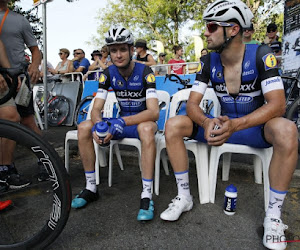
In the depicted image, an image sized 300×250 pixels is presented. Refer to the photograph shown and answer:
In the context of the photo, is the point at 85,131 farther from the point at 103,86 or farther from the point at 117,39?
the point at 117,39

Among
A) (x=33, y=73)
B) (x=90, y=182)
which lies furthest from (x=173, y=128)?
(x=33, y=73)

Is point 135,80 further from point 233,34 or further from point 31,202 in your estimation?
point 31,202

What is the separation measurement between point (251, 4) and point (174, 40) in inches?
367

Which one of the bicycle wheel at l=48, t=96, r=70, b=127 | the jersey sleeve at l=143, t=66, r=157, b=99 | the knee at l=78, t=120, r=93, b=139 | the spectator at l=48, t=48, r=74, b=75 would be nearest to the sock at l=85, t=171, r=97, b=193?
the knee at l=78, t=120, r=93, b=139

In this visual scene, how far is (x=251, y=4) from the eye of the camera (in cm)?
1326

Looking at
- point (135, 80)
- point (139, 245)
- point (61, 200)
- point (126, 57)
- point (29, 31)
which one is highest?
point (29, 31)

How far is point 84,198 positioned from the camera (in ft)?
8.07

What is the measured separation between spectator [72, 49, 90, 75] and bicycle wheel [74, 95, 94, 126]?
1.62 meters

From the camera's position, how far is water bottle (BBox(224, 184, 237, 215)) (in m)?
2.17

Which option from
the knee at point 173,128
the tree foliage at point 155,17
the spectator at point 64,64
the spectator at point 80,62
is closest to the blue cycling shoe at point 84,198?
the knee at point 173,128

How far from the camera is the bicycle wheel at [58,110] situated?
→ 7034 millimetres

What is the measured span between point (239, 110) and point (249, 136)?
286 millimetres

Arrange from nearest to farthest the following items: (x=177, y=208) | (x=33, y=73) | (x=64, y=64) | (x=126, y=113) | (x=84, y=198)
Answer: (x=177, y=208) < (x=84, y=198) < (x=33, y=73) < (x=126, y=113) < (x=64, y=64)

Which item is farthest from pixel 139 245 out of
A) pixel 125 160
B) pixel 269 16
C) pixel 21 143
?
pixel 269 16
